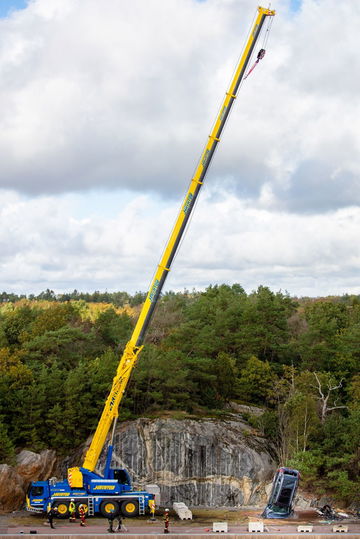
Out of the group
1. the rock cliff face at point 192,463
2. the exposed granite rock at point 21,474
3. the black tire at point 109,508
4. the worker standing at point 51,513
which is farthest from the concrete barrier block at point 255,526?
the exposed granite rock at point 21,474

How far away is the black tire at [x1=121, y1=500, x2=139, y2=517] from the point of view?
Answer: 33.4 m

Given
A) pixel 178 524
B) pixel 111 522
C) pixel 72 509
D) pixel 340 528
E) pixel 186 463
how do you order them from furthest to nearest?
pixel 186 463 < pixel 178 524 < pixel 72 509 < pixel 340 528 < pixel 111 522

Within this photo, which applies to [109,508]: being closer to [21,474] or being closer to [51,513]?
[51,513]

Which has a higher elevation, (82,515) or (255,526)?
(82,515)

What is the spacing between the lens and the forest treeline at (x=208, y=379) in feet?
142

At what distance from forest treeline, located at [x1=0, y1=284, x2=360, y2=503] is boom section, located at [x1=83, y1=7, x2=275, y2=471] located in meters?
8.91

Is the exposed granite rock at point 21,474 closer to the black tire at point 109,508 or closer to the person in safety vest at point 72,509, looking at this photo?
the person in safety vest at point 72,509

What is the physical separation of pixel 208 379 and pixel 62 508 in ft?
61.1

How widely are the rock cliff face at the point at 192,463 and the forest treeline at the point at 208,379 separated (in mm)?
1841

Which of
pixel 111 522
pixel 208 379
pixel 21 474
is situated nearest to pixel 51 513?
pixel 111 522

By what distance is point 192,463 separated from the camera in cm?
4334

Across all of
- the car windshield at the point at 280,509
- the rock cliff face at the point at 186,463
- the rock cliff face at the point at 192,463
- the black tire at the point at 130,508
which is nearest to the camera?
the black tire at the point at 130,508

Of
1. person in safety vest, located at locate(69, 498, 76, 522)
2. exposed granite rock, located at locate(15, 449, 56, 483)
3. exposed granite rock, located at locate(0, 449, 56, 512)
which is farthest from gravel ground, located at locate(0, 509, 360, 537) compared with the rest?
exposed granite rock, located at locate(15, 449, 56, 483)

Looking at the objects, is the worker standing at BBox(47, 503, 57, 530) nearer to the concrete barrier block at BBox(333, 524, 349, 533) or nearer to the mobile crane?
the mobile crane
